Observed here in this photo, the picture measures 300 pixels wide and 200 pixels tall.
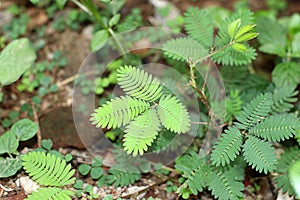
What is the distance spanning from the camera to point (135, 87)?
1734 mm

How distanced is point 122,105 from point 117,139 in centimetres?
48

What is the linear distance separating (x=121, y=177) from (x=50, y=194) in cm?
38

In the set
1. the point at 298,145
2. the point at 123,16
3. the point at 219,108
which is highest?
the point at 123,16

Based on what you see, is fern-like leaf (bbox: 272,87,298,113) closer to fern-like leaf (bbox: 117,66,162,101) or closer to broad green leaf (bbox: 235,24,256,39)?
broad green leaf (bbox: 235,24,256,39)

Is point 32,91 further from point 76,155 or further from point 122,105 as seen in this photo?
point 122,105

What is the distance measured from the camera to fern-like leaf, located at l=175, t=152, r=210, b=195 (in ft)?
6.06

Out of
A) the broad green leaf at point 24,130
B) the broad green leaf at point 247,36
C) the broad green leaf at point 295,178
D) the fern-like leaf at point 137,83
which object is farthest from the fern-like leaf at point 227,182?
the broad green leaf at point 24,130

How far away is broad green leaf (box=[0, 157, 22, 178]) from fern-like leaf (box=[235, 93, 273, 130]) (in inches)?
41.0

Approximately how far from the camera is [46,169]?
1.80 meters

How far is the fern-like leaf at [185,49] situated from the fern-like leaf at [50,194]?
2.73 feet

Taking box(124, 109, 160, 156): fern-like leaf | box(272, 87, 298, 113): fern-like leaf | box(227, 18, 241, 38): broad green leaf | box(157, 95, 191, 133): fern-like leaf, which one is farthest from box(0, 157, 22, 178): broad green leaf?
box(272, 87, 298, 113): fern-like leaf

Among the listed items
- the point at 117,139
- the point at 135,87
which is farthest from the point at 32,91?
the point at 135,87

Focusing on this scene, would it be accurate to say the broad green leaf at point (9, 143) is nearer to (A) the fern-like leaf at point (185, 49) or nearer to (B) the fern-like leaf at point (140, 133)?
(B) the fern-like leaf at point (140, 133)

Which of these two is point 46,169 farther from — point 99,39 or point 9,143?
point 99,39
